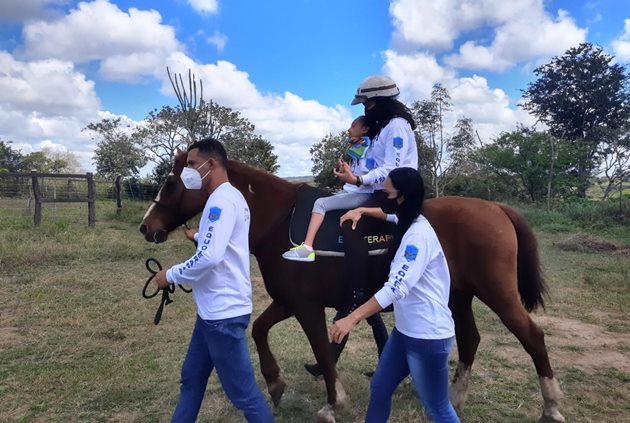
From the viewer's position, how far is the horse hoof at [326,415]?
11.9ft

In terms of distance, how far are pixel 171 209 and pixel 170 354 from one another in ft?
6.66

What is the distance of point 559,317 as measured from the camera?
6.48 meters

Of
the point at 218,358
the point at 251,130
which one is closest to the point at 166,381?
the point at 218,358

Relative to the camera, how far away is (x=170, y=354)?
5.00 metres

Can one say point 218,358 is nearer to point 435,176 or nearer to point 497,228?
point 497,228

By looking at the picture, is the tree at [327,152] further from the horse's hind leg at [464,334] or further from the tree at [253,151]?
the horse's hind leg at [464,334]

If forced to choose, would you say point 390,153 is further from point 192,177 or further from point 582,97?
point 582,97

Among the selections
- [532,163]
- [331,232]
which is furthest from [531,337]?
[532,163]

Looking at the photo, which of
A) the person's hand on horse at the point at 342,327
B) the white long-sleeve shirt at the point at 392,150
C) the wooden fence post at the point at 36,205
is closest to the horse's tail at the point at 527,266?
the white long-sleeve shirt at the point at 392,150

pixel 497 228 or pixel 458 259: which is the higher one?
pixel 497 228

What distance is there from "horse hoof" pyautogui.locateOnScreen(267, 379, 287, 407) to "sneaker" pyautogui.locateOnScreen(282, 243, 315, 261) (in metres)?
1.21

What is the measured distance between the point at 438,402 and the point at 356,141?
6.74ft

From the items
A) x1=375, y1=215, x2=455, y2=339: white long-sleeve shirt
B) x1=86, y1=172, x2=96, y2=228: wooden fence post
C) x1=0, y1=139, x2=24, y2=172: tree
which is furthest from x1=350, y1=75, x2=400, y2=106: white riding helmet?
x1=0, y1=139, x2=24, y2=172: tree

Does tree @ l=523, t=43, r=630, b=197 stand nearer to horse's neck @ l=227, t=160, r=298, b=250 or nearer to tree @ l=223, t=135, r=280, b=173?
tree @ l=223, t=135, r=280, b=173
